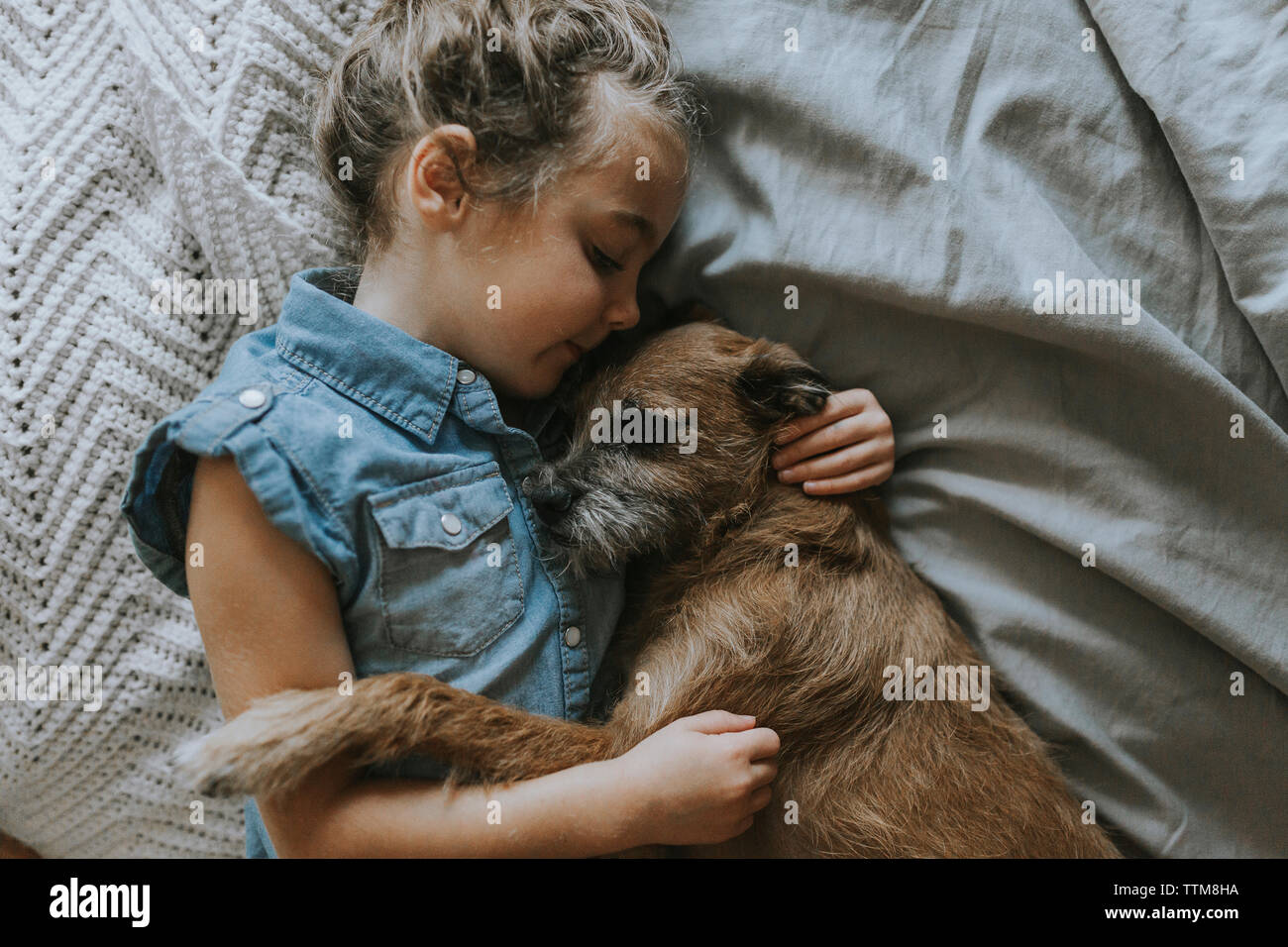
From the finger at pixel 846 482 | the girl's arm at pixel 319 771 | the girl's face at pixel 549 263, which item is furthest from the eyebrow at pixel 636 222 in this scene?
the girl's arm at pixel 319 771

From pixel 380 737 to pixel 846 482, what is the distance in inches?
35.2

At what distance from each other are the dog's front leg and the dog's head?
301 mm

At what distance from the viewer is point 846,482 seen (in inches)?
63.6

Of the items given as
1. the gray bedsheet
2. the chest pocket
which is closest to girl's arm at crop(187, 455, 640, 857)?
the chest pocket

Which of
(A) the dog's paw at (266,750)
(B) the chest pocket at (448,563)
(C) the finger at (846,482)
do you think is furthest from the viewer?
(C) the finger at (846,482)

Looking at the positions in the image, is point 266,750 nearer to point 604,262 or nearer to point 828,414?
point 604,262

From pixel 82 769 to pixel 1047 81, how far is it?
219 cm

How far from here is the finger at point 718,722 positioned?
1.44 m

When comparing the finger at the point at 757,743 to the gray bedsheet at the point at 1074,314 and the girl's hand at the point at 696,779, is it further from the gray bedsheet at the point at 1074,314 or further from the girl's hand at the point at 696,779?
the gray bedsheet at the point at 1074,314

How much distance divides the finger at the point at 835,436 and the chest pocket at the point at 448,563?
1.70 ft

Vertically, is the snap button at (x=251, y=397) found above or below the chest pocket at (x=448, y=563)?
above

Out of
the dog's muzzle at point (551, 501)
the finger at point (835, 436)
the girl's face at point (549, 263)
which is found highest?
the girl's face at point (549, 263)

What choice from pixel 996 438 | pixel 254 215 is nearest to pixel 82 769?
pixel 254 215

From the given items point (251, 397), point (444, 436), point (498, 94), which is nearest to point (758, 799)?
point (444, 436)
